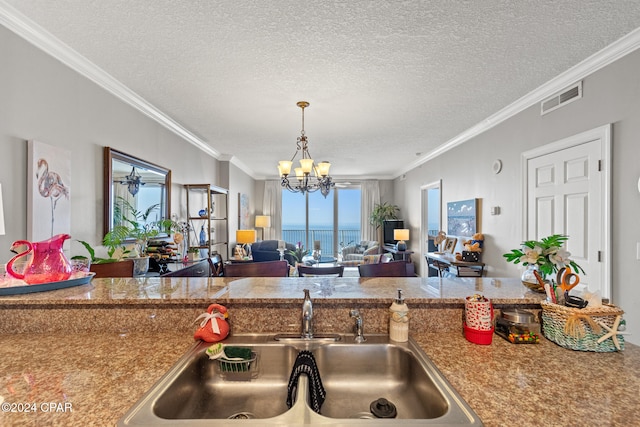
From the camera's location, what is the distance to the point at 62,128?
2.26 m

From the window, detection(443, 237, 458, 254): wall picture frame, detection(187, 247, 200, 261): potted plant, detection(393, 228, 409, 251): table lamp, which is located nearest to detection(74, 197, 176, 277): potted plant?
detection(187, 247, 200, 261): potted plant

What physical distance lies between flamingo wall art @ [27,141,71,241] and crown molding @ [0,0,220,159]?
655 mm

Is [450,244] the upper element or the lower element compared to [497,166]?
lower

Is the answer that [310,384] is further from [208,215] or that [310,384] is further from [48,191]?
[208,215]

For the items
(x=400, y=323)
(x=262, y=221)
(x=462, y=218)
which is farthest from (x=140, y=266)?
(x=262, y=221)

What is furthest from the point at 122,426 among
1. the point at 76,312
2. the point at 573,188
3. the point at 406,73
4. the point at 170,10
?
the point at 573,188

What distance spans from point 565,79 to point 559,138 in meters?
0.49

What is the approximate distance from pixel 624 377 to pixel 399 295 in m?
0.62

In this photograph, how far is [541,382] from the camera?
2.63 feet

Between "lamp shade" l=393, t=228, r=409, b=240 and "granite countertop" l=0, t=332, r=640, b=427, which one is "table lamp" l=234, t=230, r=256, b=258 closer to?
"lamp shade" l=393, t=228, r=409, b=240

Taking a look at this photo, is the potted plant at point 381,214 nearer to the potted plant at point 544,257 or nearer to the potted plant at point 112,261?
the potted plant at point 112,261

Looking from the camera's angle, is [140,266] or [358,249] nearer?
[140,266]

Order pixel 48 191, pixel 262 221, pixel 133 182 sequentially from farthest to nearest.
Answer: pixel 262 221, pixel 133 182, pixel 48 191

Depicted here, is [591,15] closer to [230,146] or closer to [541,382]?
[541,382]
